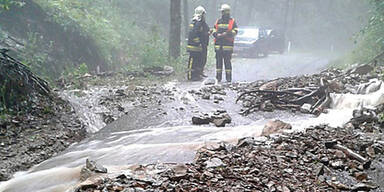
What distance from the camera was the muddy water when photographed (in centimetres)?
445

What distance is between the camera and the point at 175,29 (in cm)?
1424

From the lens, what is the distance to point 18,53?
9.16 metres

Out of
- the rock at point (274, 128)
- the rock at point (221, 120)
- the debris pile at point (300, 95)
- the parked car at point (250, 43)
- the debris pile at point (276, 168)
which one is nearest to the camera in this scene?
the debris pile at point (276, 168)

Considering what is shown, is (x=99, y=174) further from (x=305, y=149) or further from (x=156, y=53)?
(x=156, y=53)

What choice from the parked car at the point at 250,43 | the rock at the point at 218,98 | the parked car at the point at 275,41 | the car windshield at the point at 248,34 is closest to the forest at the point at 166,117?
the rock at the point at 218,98

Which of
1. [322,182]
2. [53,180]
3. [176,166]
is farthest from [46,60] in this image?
[322,182]

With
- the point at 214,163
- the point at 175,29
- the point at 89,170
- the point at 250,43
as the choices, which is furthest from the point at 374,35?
the point at 89,170

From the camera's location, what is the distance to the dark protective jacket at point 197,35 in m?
11.1

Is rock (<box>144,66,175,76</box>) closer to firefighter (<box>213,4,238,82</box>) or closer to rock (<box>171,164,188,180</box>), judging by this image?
firefighter (<box>213,4,238,82</box>)

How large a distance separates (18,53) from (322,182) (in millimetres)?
7807

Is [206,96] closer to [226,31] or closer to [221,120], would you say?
[221,120]

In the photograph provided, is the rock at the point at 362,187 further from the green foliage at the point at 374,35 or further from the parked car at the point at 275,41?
the parked car at the point at 275,41

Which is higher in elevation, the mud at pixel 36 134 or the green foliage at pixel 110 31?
the green foliage at pixel 110 31

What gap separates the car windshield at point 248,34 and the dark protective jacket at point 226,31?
975 cm
